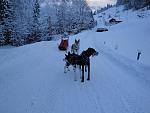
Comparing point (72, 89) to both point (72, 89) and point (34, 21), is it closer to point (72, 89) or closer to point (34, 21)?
point (72, 89)

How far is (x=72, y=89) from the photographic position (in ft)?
33.2

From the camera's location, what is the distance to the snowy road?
26.9ft

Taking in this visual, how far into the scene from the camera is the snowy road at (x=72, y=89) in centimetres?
820

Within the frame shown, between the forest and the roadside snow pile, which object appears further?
the forest

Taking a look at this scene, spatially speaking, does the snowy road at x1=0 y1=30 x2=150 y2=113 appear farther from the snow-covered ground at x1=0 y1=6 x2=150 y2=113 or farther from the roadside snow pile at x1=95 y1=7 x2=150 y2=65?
the roadside snow pile at x1=95 y1=7 x2=150 y2=65

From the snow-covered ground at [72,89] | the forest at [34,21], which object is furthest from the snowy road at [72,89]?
the forest at [34,21]

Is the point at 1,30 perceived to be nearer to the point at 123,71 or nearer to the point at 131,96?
the point at 123,71

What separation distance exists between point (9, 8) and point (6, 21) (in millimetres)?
3669

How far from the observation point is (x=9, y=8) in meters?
43.7

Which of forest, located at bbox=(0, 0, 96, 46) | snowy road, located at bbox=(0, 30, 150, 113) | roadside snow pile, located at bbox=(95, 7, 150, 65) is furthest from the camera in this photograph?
forest, located at bbox=(0, 0, 96, 46)

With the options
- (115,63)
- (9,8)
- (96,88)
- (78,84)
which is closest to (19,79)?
(78,84)

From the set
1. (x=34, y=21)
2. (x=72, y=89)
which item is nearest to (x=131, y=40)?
(x=72, y=89)

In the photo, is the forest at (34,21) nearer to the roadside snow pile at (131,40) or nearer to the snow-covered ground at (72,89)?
the roadside snow pile at (131,40)

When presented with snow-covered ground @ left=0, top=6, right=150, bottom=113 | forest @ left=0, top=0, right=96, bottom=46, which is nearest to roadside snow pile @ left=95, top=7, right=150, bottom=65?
snow-covered ground @ left=0, top=6, right=150, bottom=113
